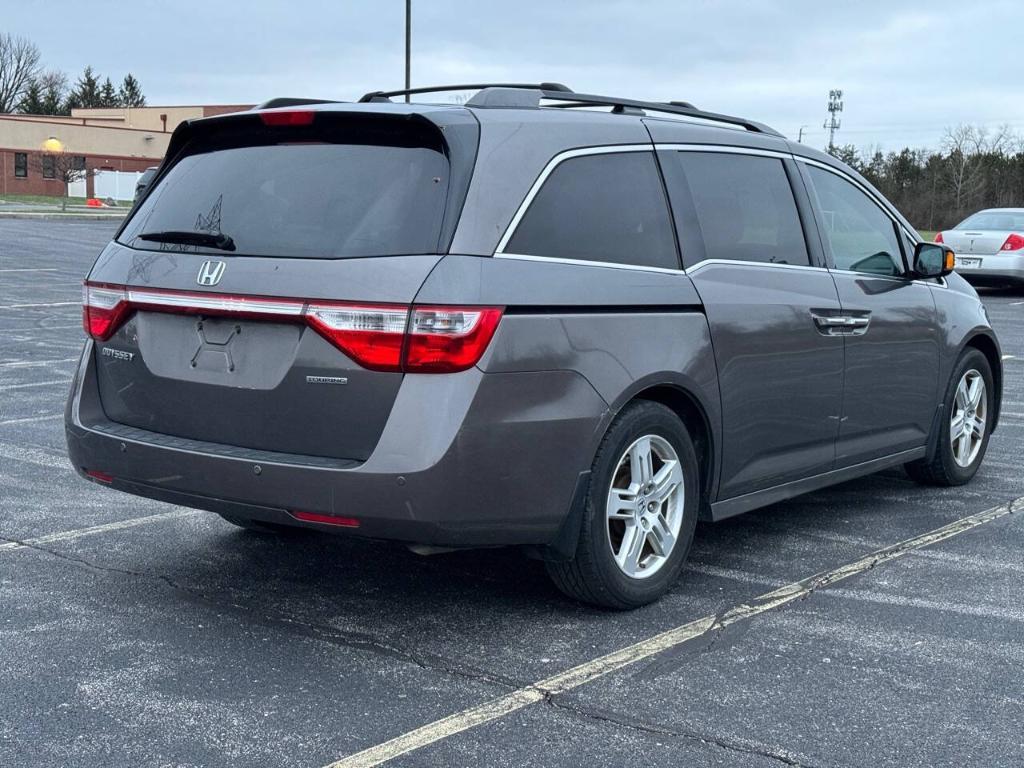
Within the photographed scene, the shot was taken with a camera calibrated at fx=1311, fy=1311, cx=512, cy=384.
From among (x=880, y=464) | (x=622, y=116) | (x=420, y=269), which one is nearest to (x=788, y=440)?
(x=880, y=464)

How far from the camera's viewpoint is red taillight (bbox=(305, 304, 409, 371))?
3.95 metres

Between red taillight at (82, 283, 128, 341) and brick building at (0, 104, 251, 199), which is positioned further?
brick building at (0, 104, 251, 199)

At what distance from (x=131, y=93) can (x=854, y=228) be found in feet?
459

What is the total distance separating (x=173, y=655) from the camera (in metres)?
4.13

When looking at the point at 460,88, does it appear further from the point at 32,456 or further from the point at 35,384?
the point at 35,384

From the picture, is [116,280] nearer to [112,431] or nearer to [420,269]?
[112,431]

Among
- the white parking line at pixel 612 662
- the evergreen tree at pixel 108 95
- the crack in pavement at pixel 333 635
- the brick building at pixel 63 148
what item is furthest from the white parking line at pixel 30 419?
the evergreen tree at pixel 108 95

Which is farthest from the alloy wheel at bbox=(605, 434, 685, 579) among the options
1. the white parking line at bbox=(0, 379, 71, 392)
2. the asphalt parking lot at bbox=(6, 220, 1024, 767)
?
the white parking line at bbox=(0, 379, 71, 392)

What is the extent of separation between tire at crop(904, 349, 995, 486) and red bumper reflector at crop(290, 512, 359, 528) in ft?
12.3

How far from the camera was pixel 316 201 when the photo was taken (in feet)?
14.1

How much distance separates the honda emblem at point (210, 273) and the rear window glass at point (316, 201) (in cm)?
8

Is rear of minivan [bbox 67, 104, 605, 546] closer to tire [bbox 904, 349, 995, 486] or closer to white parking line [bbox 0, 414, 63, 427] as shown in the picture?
tire [bbox 904, 349, 995, 486]

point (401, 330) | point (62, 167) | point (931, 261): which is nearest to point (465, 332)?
point (401, 330)

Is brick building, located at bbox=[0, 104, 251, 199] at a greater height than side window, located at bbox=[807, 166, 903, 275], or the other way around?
brick building, located at bbox=[0, 104, 251, 199]
